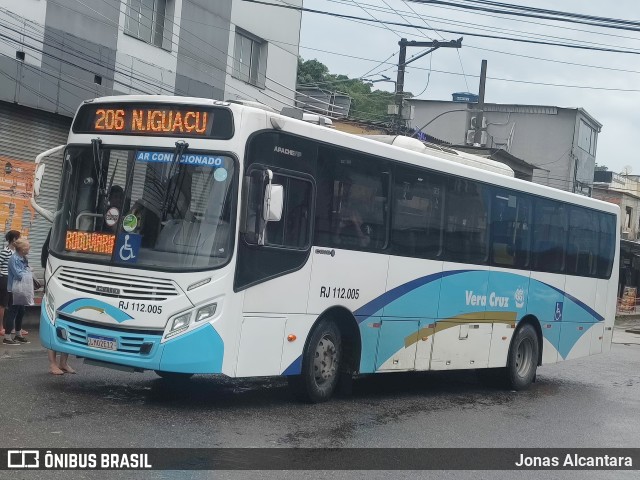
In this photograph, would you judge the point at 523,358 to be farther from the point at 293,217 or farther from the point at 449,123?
the point at 449,123

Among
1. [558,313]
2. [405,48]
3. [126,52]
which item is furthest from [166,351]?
[405,48]

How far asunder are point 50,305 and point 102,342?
35.5 inches

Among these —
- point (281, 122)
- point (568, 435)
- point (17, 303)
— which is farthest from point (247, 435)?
point (17, 303)

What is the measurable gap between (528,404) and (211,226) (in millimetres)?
6237

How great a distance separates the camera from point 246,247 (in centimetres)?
999

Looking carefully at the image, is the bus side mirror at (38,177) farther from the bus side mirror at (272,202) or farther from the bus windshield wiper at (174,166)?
the bus side mirror at (272,202)

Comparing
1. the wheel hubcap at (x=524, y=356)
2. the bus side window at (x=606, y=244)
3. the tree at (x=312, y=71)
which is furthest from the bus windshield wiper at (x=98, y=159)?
the tree at (x=312, y=71)

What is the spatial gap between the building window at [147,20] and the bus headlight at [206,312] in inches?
518

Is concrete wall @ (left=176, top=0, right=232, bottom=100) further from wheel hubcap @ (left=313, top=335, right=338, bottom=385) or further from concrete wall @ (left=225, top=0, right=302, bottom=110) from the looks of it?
wheel hubcap @ (left=313, top=335, right=338, bottom=385)

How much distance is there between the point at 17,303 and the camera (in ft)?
48.9

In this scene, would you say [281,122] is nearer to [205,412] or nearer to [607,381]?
[205,412]

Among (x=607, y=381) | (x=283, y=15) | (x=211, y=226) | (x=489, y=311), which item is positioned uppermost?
(x=283, y=15)

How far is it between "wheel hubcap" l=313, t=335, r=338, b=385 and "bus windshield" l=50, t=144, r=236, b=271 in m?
2.02

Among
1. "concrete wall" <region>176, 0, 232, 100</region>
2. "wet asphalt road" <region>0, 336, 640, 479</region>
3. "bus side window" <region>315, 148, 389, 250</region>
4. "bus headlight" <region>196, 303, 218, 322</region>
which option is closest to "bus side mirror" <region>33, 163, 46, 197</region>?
"wet asphalt road" <region>0, 336, 640, 479</region>
